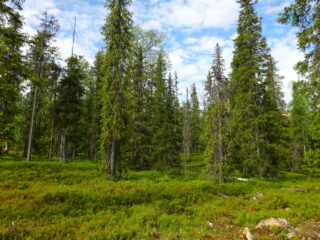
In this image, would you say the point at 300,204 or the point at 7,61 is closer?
the point at 7,61

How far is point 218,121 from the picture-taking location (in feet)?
46.7

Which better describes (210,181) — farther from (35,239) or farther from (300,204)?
(35,239)

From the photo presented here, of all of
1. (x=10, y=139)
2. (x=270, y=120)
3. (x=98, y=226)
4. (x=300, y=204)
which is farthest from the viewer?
(x=270, y=120)

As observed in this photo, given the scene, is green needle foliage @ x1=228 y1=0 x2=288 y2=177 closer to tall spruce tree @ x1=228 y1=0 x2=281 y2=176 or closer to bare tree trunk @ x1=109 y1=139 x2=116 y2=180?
tall spruce tree @ x1=228 y1=0 x2=281 y2=176

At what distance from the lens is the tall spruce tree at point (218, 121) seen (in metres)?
13.8

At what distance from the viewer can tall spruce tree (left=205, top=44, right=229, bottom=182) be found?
13844mm

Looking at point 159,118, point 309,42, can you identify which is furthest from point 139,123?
point 309,42

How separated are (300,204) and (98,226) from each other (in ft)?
31.6

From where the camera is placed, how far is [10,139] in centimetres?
763

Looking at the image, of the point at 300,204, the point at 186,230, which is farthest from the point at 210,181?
the point at 186,230

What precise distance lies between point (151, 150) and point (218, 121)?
10.5 metres

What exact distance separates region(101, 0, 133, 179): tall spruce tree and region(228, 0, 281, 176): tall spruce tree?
10051 mm

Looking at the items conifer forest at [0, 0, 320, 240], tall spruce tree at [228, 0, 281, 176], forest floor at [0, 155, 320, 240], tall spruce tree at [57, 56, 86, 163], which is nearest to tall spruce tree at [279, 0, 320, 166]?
conifer forest at [0, 0, 320, 240]

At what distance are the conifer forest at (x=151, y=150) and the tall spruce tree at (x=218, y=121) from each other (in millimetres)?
79
